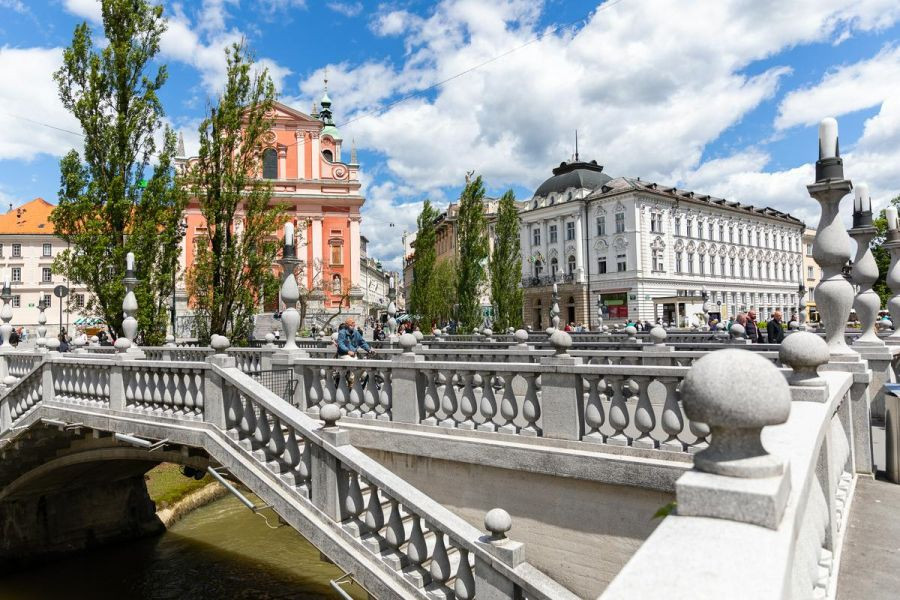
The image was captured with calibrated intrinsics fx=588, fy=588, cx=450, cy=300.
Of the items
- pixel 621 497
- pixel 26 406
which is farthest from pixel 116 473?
pixel 621 497

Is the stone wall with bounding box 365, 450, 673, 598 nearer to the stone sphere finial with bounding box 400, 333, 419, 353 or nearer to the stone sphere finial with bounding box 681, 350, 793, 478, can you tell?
the stone sphere finial with bounding box 400, 333, 419, 353

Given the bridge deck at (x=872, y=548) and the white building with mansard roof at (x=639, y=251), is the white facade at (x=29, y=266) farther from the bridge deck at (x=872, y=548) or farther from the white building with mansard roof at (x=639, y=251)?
the bridge deck at (x=872, y=548)

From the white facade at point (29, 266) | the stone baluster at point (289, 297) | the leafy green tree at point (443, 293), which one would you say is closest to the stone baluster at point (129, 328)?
the stone baluster at point (289, 297)

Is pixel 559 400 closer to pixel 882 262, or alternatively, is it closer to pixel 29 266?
pixel 882 262

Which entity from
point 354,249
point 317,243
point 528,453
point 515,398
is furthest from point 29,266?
point 528,453

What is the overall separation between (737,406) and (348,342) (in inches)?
408

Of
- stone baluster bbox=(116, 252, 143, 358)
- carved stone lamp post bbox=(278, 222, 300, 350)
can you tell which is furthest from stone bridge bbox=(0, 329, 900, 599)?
carved stone lamp post bbox=(278, 222, 300, 350)

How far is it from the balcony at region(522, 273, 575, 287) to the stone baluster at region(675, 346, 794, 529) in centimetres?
5666

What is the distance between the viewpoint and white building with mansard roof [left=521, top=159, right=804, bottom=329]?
5462 centimetres

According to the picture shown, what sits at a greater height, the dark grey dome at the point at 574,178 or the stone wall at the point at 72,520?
the dark grey dome at the point at 574,178

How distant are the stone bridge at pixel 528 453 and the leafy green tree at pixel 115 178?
22.0ft

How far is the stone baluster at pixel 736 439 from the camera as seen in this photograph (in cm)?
200

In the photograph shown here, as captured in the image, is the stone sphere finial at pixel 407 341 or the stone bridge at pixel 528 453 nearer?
the stone bridge at pixel 528 453

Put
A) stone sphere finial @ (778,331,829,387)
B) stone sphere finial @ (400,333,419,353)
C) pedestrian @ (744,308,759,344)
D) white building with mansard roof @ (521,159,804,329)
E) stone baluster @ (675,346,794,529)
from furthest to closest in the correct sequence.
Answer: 1. white building with mansard roof @ (521,159,804,329)
2. pedestrian @ (744,308,759,344)
3. stone sphere finial @ (400,333,419,353)
4. stone sphere finial @ (778,331,829,387)
5. stone baluster @ (675,346,794,529)
